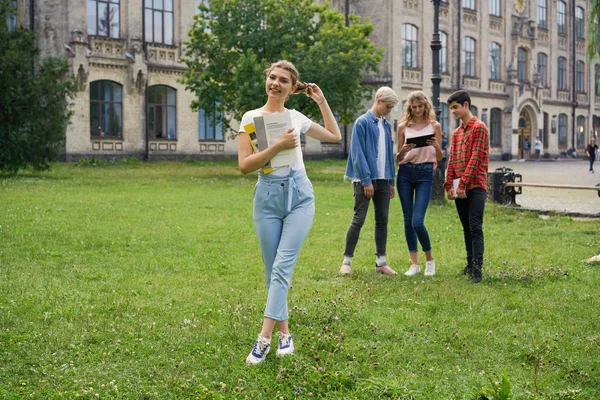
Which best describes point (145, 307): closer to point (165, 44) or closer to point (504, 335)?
point (504, 335)

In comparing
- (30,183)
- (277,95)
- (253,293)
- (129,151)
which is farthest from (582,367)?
(129,151)

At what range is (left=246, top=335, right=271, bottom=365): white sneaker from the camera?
532 cm

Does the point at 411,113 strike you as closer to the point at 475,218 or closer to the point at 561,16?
the point at 475,218

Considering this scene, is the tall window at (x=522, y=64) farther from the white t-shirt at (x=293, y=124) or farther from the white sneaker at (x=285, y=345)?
the white sneaker at (x=285, y=345)

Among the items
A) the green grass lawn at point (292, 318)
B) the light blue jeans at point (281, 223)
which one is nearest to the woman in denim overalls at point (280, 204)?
the light blue jeans at point (281, 223)

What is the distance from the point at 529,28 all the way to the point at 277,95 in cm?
5667

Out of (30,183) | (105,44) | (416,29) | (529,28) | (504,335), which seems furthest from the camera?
(529,28)

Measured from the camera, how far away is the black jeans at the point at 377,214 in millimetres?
9195

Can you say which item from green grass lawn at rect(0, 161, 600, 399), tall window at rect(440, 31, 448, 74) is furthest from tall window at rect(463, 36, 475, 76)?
green grass lawn at rect(0, 161, 600, 399)

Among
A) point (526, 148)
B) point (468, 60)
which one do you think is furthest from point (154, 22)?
point (526, 148)

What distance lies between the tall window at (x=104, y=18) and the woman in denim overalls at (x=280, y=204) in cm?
3354

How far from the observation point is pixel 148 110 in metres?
39.0

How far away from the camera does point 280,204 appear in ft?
18.2

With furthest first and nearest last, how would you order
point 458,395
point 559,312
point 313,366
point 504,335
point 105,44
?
point 105,44 < point 559,312 < point 504,335 < point 313,366 < point 458,395
